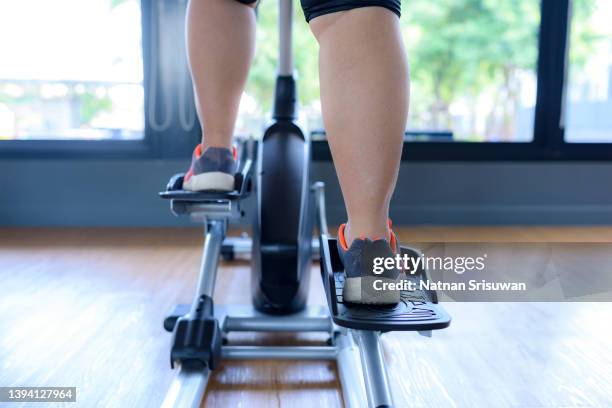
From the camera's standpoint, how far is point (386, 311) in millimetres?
641

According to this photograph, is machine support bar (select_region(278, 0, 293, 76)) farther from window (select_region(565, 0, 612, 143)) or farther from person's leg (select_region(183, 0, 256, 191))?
window (select_region(565, 0, 612, 143))

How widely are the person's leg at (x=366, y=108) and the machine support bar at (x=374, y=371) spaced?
5.3 inches

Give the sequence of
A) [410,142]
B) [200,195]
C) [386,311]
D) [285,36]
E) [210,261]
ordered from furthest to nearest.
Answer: [410,142] < [285,36] < [210,261] < [200,195] < [386,311]

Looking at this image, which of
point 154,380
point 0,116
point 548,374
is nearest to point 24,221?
point 0,116

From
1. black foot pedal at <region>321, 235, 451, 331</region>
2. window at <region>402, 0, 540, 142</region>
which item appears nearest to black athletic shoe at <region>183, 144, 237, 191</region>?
black foot pedal at <region>321, 235, 451, 331</region>

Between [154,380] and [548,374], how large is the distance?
0.69 meters

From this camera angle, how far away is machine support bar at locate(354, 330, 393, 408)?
67cm

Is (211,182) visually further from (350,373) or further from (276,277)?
(350,373)

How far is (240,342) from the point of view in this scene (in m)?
1.13

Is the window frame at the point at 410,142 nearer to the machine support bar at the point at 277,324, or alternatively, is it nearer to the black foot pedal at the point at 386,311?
the machine support bar at the point at 277,324

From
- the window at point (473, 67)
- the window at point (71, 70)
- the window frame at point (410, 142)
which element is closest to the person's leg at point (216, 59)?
the window frame at point (410, 142)

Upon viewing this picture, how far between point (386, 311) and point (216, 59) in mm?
593

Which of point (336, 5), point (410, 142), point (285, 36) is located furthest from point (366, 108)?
point (410, 142)

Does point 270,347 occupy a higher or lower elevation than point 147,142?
lower
